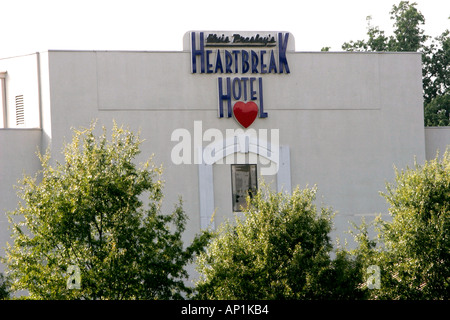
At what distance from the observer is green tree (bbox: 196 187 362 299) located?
2366cm

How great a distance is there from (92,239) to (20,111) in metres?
11.3

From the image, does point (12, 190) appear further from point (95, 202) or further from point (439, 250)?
point (439, 250)

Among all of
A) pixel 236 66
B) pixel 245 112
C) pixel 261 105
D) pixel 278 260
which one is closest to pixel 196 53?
pixel 236 66

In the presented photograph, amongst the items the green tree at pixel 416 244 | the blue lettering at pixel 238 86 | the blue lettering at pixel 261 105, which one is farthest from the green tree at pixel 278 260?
the blue lettering at pixel 238 86

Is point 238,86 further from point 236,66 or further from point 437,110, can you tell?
point 437,110

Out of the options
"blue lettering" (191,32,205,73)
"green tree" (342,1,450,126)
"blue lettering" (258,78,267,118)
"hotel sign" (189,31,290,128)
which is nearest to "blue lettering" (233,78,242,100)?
"hotel sign" (189,31,290,128)

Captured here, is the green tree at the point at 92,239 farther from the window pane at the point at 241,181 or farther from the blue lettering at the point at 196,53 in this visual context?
the blue lettering at the point at 196,53

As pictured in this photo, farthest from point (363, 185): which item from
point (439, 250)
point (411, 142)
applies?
point (439, 250)

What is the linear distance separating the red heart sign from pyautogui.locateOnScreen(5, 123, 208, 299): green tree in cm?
882

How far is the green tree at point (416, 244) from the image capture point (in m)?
24.8

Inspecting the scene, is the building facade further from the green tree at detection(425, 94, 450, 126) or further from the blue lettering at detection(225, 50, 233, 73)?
the green tree at detection(425, 94, 450, 126)

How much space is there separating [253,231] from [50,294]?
231 inches

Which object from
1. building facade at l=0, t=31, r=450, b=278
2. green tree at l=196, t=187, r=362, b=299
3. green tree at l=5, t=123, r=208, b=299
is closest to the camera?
green tree at l=5, t=123, r=208, b=299
